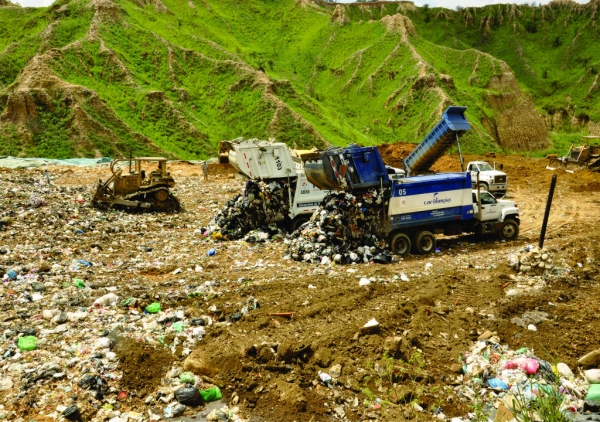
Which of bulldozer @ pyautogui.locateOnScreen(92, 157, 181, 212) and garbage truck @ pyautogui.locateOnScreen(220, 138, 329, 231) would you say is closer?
garbage truck @ pyautogui.locateOnScreen(220, 138, 329, 231)

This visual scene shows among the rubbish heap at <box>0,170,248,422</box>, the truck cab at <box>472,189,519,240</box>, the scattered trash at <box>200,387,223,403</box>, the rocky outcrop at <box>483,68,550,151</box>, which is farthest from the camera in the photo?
the rocky outcrop at <box>483,68,550,151</box>

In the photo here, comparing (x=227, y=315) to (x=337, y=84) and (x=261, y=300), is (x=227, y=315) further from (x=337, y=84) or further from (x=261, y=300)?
(x=337, y=84)

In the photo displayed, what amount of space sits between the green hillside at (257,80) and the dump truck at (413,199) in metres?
24.1

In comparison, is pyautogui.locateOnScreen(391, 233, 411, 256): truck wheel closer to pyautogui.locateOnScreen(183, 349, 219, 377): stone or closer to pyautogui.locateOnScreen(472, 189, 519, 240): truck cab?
pyautogui.locateOnScreen(472, 189, 519, 240): truck cab

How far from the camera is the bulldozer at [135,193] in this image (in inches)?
603

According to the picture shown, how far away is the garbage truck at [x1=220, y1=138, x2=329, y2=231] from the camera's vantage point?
41.5ft

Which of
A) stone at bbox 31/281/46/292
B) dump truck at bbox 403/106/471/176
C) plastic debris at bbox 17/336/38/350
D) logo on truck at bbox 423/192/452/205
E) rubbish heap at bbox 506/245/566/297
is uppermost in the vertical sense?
dump truck at bbox 403/106/471/176

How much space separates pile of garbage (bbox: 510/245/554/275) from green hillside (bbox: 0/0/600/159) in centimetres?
2737

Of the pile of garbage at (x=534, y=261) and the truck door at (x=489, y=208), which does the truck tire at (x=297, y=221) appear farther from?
the pile of garbage at (x=534, y=261)

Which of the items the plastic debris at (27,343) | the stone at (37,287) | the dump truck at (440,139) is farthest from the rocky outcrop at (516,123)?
the plastic debris at (27,343)

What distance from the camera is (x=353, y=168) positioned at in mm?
10602

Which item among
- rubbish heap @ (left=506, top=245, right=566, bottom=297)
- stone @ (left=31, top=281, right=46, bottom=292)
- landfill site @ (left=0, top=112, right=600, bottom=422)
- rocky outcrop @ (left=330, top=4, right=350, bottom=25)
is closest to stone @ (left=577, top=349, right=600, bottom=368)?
landfill site @ (left=0, top=112, right=600, bottom=422)

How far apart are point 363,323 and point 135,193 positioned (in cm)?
1120

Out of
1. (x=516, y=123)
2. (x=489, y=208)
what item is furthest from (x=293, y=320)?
(x=516, y=123)
